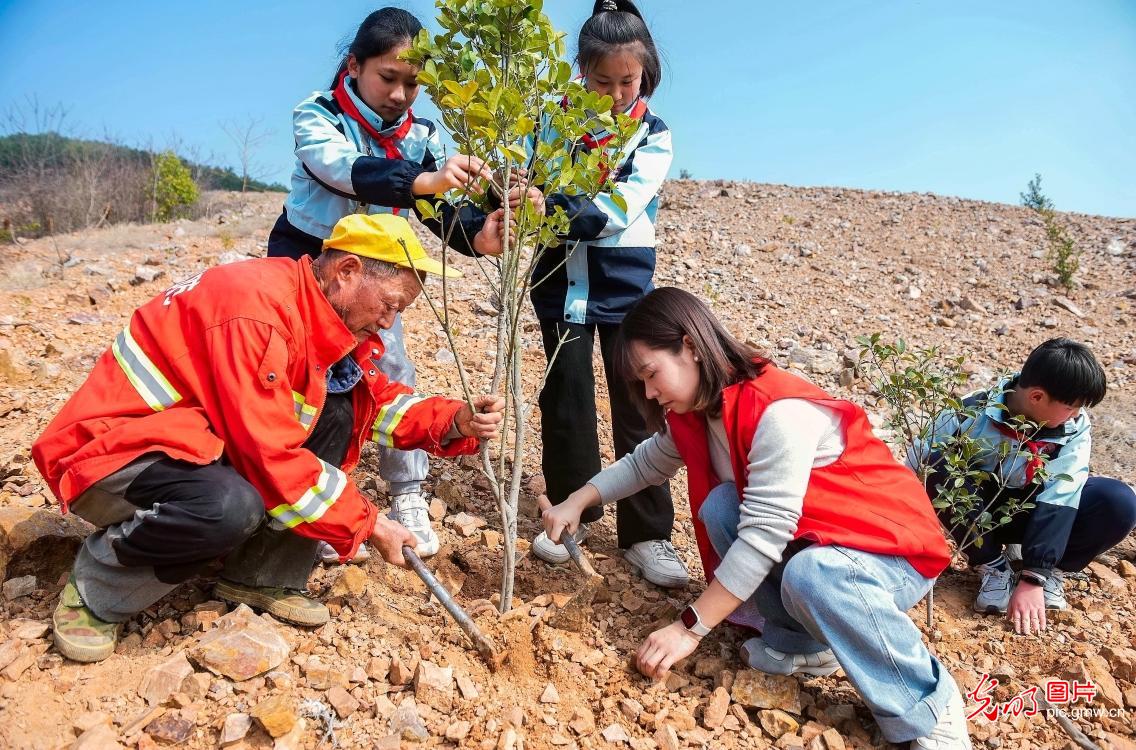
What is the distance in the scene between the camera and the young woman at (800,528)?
1.98 meters

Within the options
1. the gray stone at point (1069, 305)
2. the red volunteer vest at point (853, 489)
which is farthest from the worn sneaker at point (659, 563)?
the gray stone at point (1069, 305)

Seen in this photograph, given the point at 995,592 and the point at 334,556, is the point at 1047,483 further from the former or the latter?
the point at 334,556

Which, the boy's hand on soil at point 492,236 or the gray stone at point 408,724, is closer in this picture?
the gray stone at point 408,724

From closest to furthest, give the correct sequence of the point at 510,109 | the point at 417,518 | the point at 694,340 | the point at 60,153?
the point at 510,109
the point at 694,340
the point at 417,518
the point at 60,153

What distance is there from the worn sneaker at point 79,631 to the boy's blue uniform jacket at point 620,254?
1561 mm

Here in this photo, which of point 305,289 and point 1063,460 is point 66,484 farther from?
point 1063,460

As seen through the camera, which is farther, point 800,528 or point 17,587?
point 17,587

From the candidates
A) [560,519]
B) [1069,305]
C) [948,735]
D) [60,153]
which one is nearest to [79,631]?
[560,519]

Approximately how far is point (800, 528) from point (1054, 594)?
1432 mm

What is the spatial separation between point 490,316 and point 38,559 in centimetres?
334

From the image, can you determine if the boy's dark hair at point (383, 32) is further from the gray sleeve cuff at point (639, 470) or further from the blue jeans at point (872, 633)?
the blue jeans at point (872, 633)

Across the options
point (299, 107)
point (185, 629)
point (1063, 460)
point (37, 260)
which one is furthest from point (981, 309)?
point (37, 260)

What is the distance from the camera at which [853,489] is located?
2068 millimetres

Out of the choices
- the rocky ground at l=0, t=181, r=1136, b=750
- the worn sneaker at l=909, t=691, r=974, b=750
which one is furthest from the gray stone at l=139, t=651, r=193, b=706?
the worn sneaker at l=909, t=691, r=974, b=750
